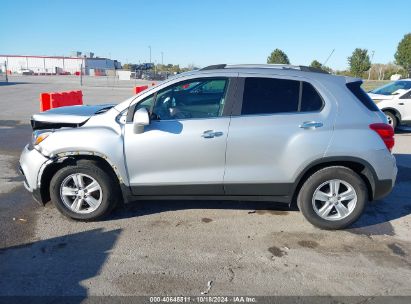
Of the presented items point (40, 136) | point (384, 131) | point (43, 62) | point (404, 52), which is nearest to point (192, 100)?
point (40, 136)

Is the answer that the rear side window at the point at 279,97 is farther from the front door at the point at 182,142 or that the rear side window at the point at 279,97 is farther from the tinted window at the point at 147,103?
the tinted window at the point at 147,103

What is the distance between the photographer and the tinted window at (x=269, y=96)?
3.98 metres

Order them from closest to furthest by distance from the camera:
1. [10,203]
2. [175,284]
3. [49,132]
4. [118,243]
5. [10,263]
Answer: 1. [175,284]
2. [10,263]
3. [118,243]
4. [49,132]
5. [10,203]

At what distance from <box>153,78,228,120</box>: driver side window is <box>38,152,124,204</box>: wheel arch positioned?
32.5 inches

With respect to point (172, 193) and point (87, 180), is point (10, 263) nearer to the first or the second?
point (87, 180)

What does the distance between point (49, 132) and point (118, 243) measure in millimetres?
1540

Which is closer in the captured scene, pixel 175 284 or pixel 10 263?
pixel 175 284

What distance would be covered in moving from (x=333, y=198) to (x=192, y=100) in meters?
2.02

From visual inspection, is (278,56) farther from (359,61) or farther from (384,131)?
(384,131)

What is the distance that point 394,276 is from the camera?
3258 mm

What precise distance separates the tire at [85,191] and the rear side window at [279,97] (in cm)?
182

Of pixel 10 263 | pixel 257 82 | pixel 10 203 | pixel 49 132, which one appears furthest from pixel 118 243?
pixel 257 82

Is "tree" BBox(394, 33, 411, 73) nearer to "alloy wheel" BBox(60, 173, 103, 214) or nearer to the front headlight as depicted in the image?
"alloy wheel" BBox(60, 173, 103, 214)

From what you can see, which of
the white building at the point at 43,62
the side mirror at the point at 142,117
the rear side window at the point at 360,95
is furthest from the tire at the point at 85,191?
the white building at the point at 43,62
